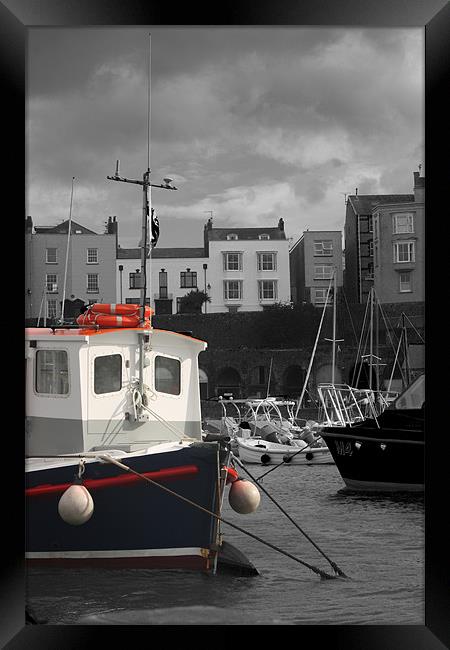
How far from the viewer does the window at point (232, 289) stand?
1116 inches

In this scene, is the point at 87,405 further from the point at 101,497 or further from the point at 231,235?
the point at 231,235

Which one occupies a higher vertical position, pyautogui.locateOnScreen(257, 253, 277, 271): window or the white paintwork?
pyautogui.locateOnScreen(257, 253, 277, 271): window

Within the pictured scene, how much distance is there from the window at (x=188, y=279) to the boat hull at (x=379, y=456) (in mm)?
11972

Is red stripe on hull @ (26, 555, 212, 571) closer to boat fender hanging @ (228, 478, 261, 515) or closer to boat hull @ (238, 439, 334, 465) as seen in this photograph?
boat fender hanging @ (228, 478, 261, 515)

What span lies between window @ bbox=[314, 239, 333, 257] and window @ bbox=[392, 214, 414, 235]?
184 centimetres

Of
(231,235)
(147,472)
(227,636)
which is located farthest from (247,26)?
(231,235)

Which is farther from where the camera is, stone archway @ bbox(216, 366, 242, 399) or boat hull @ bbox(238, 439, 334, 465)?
stone archway @ bbox(216, 366, 242, 399)

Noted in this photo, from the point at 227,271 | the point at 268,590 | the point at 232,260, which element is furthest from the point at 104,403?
the point at 227,271

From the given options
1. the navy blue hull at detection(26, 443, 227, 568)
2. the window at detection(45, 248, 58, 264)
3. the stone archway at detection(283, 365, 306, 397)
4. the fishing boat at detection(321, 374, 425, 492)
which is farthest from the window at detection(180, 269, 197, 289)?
the navy blue hull at detection(26, 443, 227, 568)

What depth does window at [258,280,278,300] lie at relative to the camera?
29.3 meters

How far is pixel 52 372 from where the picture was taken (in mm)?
6637

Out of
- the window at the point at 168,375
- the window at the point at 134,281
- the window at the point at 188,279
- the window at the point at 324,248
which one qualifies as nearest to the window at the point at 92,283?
the window at the point at 134,281

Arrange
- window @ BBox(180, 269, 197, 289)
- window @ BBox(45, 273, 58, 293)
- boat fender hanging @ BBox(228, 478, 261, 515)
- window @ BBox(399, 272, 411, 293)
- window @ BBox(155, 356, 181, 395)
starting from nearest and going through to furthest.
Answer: boat fender hanging @ BBox(228, 478, 261, 515), window @ BBox(155, 356, 181, 395), window @ BBox(45, 273, 58, 293), window @ BBox(180, 269, 197, 289), window @ BBox(399, 272, 411, 293)
